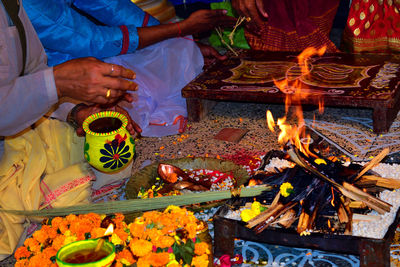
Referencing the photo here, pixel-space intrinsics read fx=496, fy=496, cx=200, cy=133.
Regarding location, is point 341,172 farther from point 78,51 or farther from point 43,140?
point 78,51

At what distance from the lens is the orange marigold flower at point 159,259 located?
1.82 m

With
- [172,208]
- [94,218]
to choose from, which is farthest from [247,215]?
[94,218]

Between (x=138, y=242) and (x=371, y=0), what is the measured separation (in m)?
3.45

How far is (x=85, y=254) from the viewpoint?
180 centimetres

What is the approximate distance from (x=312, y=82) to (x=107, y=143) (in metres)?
1.56

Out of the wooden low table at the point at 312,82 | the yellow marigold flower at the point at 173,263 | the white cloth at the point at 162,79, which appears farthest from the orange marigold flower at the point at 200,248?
the white cloth at the point at 162,79

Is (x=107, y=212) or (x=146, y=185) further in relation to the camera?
(x=146, y=185)

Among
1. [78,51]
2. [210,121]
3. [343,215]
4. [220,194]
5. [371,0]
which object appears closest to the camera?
[343,215]

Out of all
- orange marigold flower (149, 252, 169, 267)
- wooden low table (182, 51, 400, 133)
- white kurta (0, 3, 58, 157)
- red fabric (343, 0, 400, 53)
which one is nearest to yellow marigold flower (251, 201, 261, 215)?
orange marigold flower (149, 252, 169, 267)

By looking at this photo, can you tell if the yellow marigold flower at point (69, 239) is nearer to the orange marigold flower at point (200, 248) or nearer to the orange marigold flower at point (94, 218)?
the orange marigold flower at point (94, 218)

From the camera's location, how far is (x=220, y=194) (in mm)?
2170

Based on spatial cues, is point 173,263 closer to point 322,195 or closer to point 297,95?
point 322,195

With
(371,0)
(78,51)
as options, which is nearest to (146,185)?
(78,51)

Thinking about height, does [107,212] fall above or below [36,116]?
below
